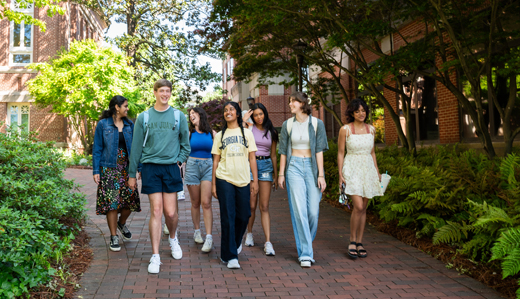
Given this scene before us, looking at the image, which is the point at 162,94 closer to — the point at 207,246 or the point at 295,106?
the point at 295,106

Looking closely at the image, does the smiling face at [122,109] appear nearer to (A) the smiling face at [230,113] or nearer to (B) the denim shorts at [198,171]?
(B) the denim shorts at [198,171]

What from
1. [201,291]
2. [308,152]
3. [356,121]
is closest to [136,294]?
[201,291]

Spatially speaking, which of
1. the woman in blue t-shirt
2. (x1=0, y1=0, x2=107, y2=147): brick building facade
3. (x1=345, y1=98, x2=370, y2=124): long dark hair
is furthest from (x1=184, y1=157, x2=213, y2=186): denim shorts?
(x1=0, y1=0, x2=107, y2=147): brick building facade

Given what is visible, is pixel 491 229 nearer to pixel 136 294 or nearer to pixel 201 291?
pixel 201 291

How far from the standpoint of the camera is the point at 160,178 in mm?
5457

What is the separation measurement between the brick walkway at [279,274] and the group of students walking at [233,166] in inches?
8.2

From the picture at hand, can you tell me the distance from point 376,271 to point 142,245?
3.16 meters

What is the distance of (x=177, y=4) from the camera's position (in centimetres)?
2594

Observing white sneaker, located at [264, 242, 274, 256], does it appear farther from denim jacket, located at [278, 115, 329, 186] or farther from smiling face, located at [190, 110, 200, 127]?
smiling face, located at [190, 110, 200, 127]

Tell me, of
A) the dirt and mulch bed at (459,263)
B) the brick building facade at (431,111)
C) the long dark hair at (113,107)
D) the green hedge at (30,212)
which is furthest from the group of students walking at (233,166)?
the brick building facade at (431,111)

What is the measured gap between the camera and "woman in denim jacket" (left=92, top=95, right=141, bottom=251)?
594 cm

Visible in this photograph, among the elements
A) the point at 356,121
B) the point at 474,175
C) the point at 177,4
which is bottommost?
the point at 474,175

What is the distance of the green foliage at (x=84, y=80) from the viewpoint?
73.6ft

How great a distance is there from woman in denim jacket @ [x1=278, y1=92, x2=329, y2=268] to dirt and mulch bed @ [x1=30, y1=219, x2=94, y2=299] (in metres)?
2.51
